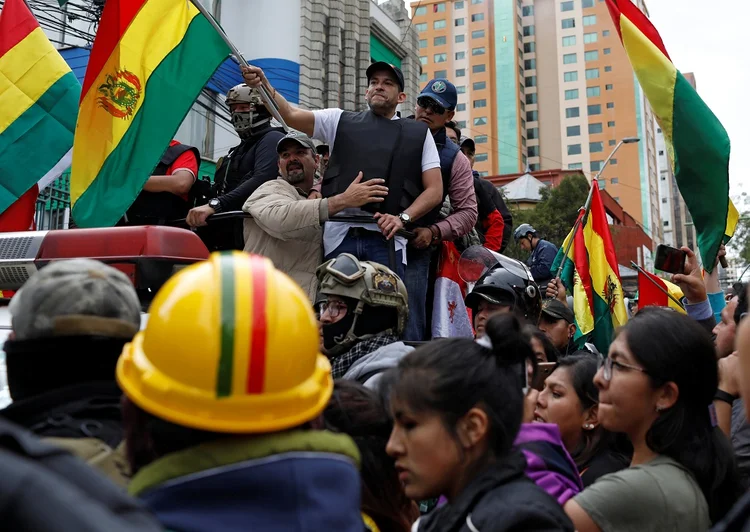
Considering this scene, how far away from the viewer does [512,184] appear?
6047 cm

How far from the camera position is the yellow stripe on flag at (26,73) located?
20.1 feet

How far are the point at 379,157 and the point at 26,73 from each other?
288 cm

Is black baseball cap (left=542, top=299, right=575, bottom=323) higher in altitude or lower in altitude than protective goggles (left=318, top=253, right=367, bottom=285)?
lower

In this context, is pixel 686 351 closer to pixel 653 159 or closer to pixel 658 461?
pixel 658 461

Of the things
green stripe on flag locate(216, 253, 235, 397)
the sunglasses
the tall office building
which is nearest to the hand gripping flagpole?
the sunglasses

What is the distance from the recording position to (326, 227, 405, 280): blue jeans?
5.10 metres

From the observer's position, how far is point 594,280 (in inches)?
323

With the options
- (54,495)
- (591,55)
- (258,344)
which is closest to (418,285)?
(258,344)

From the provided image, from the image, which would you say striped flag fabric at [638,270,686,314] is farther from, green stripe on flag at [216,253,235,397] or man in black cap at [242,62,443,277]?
green stripe on flag at [216,253,235,397]

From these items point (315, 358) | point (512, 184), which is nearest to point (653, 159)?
point (512, 184)

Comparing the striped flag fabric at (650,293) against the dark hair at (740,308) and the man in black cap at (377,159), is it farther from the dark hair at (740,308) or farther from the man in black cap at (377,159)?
the dark hair at (740,308)

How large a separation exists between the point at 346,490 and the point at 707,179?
4486mm

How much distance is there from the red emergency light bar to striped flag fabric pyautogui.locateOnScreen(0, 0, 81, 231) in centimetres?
215

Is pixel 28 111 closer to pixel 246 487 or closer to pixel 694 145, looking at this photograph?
pixel 694 145
